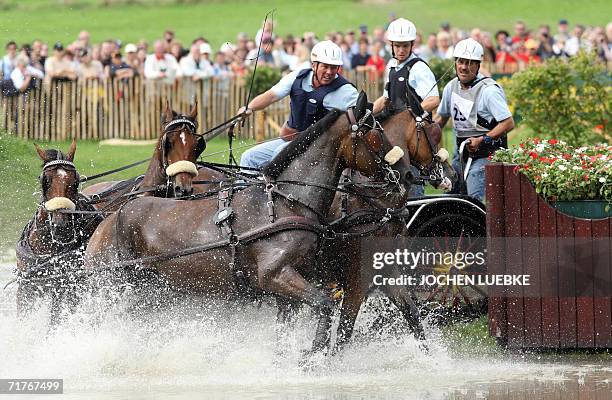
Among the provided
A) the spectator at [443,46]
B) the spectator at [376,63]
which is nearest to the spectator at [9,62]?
the spectator at [376,63]

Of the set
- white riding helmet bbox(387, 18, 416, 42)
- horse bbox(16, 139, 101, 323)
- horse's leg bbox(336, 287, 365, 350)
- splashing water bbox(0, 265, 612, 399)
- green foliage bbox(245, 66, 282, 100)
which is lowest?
splashing water bbox(0, 265, 612, 399)

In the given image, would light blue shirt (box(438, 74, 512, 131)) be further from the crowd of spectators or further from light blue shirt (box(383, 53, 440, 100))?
the crowd of spectators

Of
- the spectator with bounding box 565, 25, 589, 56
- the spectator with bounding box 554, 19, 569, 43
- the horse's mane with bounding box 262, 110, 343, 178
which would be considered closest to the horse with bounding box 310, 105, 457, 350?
the horse's mane with bounding box 262, 110, 343, 178

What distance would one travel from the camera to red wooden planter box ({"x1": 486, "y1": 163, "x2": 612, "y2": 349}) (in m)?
10.3

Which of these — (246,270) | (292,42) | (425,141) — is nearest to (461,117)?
(425,141)

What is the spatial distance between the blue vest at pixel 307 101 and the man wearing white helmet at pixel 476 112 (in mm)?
1224

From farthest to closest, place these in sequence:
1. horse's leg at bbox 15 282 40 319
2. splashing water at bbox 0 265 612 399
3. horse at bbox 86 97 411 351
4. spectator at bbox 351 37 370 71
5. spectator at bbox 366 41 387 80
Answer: spectator at bbox 351 37 370 71 → spectator at bbox 366 41 387 80 → horse's leg at bbox 15 282 40 319 → horse at bbox 86 97 411 351 → splashing water at bbox 0 265 612 399

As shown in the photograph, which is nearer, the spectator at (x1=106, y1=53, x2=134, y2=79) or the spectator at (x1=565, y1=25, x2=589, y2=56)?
the spectator at (x1=106, y1=53, x2=134, y2=79)

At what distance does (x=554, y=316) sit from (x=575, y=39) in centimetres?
1763

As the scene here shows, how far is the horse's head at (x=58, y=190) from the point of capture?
10.1 meters

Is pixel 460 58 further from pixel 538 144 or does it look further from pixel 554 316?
pixel 554 316

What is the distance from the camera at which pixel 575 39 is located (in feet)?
88.8

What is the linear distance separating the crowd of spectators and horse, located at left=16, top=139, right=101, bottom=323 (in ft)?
43.0

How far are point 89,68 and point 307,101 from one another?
14636 mm
